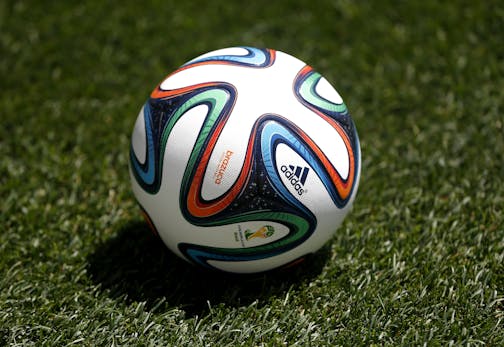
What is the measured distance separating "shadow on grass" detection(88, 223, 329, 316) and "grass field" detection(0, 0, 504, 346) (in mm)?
11

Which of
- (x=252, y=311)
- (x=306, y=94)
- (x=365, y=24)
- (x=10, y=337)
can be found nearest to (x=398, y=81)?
(x=365, y=24)

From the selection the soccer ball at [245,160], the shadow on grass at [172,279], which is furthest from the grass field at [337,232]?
the soccer ball at [245,160]

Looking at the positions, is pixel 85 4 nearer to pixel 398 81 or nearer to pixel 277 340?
pixel 398 81

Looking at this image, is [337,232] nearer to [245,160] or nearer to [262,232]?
[262,232]

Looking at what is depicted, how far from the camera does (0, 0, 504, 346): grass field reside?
3.68 metres

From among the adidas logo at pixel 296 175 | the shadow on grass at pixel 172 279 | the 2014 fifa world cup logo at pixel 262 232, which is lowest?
the shadow on grass at pixel 172 279

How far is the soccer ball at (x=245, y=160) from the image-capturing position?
3.46m

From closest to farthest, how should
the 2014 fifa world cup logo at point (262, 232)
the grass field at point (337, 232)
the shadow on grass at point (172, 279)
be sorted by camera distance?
the 2014 fifa world cup logo at point (262, 232) < the grass field at point (337, 232) < the shadow on grass at point (172, 279)

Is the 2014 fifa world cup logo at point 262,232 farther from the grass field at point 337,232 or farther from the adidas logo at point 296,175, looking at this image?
the grass field at point 337,232

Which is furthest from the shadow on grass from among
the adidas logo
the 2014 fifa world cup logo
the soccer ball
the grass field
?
the adidas logo

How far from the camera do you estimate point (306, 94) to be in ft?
11.9

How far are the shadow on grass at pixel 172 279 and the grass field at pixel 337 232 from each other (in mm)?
11

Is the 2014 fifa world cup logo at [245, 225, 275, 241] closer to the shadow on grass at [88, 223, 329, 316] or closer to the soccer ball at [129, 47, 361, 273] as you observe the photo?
the soccer ball at [129, 47, 361, 273]

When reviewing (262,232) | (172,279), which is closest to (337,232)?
(262,232)
